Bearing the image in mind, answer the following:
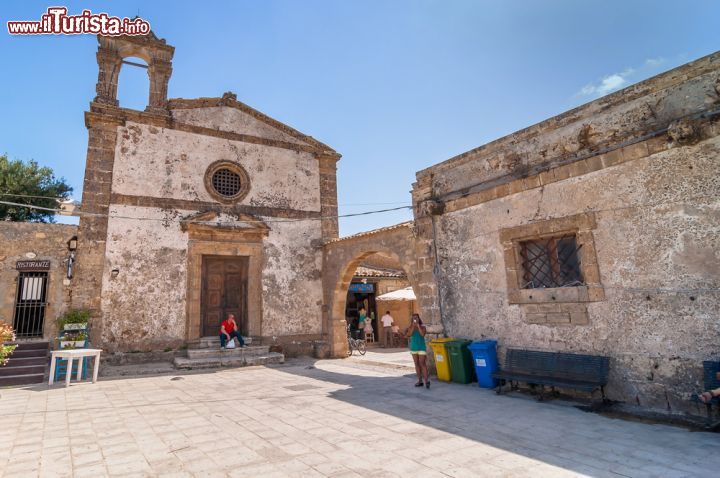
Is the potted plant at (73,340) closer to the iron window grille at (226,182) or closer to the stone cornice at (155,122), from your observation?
the iron window grille at (226,182)

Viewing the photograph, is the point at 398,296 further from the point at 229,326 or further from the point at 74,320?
the point at 74,320

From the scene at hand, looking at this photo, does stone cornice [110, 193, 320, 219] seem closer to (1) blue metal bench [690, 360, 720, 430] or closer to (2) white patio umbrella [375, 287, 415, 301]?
(2) white patio umbrella [375, 287, 415, 301]

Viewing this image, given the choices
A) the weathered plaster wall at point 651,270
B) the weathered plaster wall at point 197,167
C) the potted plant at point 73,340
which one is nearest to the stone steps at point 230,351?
the potted plant at point 73,340

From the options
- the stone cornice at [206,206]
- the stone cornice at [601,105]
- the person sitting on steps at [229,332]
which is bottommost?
the person sitting on steps at [229,332]

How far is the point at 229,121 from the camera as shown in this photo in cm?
1273

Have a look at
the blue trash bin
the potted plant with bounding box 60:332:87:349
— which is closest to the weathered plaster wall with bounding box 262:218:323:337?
the potted plant with bounding box 60:332:87:349

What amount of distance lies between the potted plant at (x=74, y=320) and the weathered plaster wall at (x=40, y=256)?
1.11 feet

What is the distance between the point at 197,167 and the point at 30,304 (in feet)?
17.6

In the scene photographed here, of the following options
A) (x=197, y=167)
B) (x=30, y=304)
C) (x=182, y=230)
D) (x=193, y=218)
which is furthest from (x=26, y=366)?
(x=197, y=167)

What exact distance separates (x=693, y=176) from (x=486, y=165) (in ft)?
10.7

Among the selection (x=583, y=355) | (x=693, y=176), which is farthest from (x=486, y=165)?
(x=583, y=355)

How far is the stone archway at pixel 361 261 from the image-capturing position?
8.54 metres

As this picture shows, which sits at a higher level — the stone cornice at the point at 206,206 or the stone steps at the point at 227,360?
the stone cornice at the point at 206,206

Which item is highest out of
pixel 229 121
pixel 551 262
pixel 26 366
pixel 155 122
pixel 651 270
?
pixel 229 121
